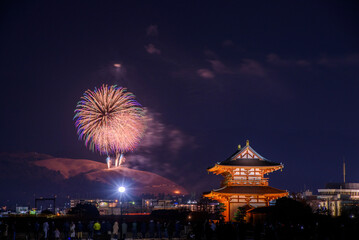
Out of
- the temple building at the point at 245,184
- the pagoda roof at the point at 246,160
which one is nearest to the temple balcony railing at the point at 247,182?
the temple building at the point at 245,184

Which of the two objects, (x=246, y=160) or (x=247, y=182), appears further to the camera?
(x=246, y=160)

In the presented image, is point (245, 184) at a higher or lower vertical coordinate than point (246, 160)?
lower

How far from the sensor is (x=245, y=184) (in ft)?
168

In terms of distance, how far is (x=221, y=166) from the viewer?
164 feet

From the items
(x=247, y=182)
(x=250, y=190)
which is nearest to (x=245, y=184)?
(x=247, y=182)

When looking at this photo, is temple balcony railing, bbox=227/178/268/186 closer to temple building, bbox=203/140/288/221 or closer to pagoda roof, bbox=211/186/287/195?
temple building, bbox=203/140/288/221

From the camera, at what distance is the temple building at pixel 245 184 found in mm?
49544

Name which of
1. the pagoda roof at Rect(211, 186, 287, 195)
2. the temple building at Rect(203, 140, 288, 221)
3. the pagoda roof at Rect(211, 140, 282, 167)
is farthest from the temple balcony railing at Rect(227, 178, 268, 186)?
the pagoda roof at Rect(211, 140, 282, 167)

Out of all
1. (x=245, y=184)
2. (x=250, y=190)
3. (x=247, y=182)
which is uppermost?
(x=247, y=182)

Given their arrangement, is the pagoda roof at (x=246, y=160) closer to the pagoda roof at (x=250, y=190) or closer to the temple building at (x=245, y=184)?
the temple building at (x=245, y=184)

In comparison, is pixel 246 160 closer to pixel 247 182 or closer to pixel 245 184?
pixel 247 182

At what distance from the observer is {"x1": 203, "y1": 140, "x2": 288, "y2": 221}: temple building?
49544mm

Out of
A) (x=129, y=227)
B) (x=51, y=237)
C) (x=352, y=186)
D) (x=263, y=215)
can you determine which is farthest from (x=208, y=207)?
(x=352, y=186)

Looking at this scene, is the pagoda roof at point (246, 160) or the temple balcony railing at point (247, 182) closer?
the pagoda roof at point (246, 160)
